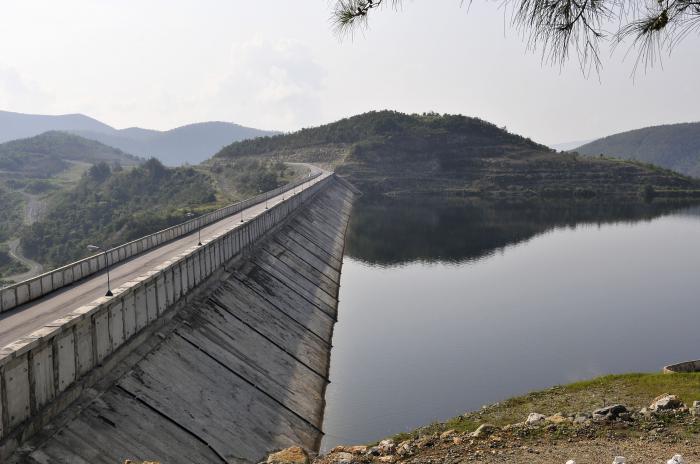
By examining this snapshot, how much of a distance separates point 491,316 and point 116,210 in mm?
96096

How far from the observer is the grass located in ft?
85.4

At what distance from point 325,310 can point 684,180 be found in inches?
6827

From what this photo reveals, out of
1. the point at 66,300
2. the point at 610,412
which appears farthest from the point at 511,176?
the point at 610,412

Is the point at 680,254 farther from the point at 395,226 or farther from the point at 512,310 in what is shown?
the point at 395,226

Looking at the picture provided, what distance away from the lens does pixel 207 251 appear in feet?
123

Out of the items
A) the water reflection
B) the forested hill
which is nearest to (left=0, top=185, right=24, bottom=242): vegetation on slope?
the forested hill

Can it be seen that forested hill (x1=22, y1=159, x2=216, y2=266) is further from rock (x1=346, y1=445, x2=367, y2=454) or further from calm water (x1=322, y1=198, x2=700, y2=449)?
rock (x1=346, y1=445, x2=367, y2=454)

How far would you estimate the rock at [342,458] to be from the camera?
62.8 feet

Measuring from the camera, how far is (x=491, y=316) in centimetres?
5384

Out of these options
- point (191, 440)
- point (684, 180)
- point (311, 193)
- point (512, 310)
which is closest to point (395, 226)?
point (311, 193)

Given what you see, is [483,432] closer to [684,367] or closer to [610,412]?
[610,412]

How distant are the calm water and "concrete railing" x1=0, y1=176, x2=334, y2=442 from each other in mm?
10754

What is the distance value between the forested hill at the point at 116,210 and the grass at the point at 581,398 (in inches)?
2972

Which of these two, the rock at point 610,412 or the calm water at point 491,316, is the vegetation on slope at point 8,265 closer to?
the calm water at point 491,316
